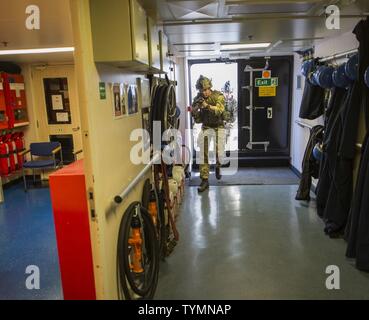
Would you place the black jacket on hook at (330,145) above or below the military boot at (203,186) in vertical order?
above

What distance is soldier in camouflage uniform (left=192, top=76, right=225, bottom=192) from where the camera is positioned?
5.38 metres

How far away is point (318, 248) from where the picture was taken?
3.24 metres

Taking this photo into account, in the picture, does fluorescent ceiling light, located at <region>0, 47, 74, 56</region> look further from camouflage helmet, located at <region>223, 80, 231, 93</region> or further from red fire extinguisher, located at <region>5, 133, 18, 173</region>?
camouflage helmet, located at <region>223, 80, 231, 93</region>

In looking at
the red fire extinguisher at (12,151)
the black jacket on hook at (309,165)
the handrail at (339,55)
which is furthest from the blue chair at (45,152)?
the handrail at (339,55)

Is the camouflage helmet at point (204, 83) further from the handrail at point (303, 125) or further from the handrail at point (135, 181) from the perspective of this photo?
the handrail at point (135, 181)

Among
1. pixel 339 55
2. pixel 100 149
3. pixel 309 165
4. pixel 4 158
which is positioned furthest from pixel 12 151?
pixel 339 55

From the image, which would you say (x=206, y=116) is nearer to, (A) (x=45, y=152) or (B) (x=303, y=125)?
(B) (x=303, y=125)

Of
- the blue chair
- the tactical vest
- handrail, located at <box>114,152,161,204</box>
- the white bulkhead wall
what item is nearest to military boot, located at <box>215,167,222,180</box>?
the tactical vest

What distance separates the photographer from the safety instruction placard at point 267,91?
6.67 metres

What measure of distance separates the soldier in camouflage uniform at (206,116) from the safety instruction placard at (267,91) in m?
1.60

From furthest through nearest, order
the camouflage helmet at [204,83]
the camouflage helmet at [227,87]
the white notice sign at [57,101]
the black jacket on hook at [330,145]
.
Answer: the camouflage helmet at [227,87] → the white notice sign at [57,101] → the camouflage helmet at [204,83] → the black jacket on hook at [330,145]

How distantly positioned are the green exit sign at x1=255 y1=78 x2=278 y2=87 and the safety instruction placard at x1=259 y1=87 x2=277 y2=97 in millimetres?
61
